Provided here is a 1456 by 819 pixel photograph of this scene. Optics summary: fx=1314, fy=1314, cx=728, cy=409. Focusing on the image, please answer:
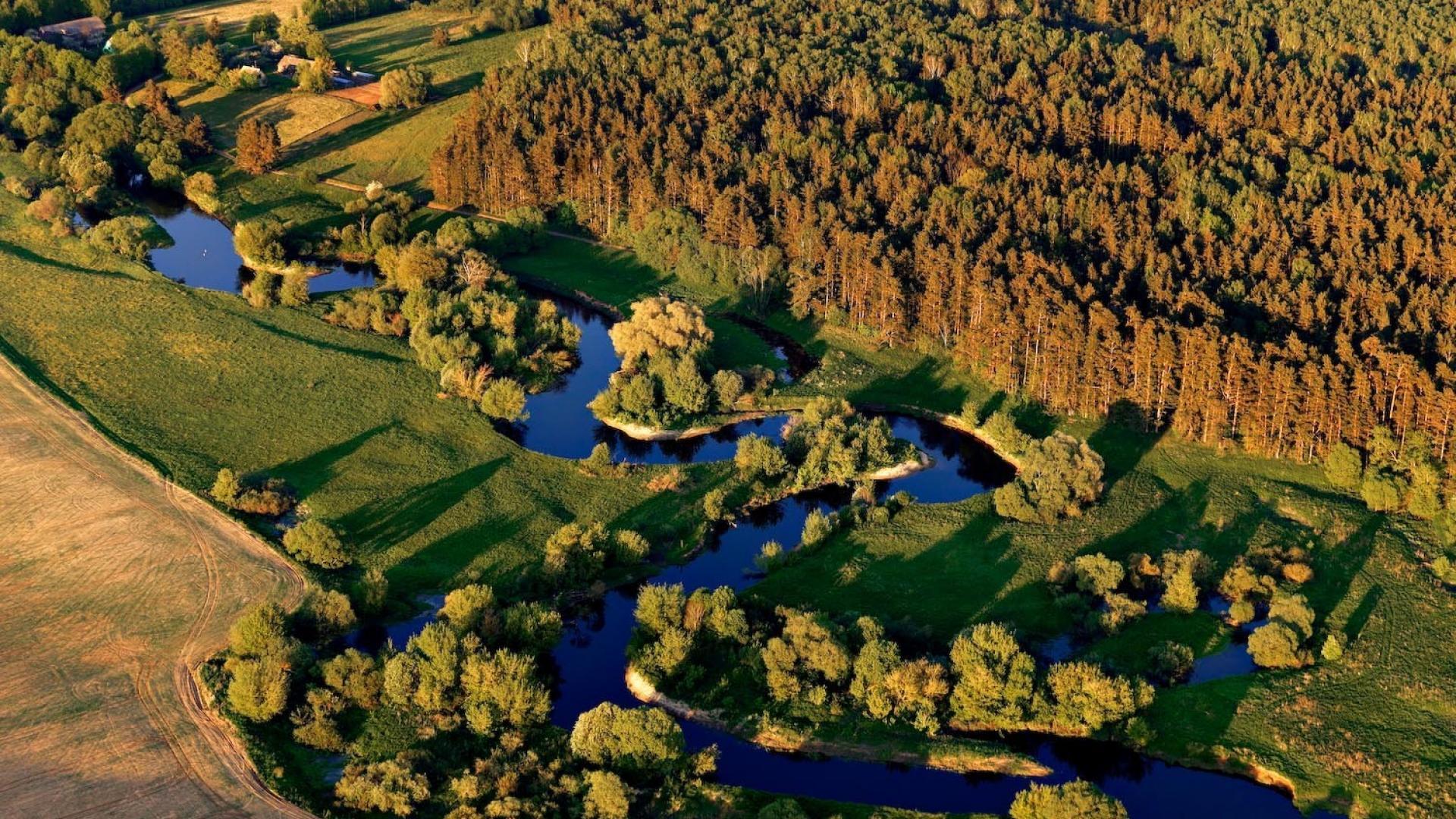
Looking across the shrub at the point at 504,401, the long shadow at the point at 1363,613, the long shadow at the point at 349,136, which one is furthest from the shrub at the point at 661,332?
the long shadow at the point at 349,136

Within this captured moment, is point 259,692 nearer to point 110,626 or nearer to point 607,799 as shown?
point 110,626

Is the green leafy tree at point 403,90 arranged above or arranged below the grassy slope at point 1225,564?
above

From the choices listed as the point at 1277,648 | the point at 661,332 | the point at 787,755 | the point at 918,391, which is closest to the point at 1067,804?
the point at 787,755

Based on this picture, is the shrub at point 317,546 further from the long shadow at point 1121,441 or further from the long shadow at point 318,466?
the long shadow at point 1121,441

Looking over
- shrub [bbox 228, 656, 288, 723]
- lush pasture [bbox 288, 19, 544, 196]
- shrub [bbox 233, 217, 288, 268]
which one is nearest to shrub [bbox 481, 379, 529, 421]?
shrub [bbox 228, 656, 288, 723]

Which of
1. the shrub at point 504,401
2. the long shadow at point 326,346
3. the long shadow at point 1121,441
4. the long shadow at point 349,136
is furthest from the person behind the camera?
the long shadow at point 349,136

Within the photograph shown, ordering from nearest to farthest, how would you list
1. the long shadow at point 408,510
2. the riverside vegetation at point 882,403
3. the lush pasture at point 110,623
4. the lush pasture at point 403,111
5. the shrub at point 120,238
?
the lush pasture at point 110,623
the riverside vegetation at point 882,403
the long shadow at point 408,510
the shrub at point 120,238
the lush pasture at point 403,111

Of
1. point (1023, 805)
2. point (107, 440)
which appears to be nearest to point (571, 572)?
point (1023, 805)

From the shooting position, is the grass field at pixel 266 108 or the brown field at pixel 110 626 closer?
the brown field at pixel 110 626
